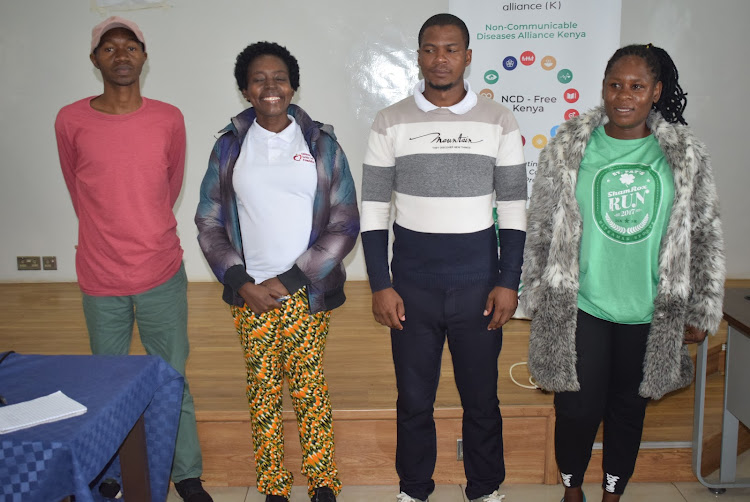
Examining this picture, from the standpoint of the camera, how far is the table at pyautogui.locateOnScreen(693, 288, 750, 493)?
2.28 meters

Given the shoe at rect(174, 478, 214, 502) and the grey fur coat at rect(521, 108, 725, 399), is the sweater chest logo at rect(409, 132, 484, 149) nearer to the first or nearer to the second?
the grey fur coat at rect(521, 108, 725, 399)

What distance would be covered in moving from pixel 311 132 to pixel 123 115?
24.0 inches

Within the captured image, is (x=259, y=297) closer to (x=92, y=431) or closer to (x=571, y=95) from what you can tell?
(x=92, y=431)

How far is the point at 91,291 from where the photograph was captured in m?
2.06

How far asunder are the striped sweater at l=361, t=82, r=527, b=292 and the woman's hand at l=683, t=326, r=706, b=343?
503mm

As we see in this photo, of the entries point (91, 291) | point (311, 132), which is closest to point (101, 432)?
point (91, 291)

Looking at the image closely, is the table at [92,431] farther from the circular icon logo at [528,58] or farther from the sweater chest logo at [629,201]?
the circular icon logo at [528,58]

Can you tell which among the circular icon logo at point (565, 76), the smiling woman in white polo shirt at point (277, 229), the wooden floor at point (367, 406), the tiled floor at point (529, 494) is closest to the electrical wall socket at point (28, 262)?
the wooden floor at point (367, 406)

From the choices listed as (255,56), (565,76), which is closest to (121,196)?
(255,56)

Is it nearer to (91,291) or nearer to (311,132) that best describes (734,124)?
(311,132)

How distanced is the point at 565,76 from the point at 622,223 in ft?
7.06

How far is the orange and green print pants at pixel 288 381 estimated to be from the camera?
202cm

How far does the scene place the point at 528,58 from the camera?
368 centimetres

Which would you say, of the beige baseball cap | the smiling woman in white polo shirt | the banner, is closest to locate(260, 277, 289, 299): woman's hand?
the smiling woman in white polo shirt
